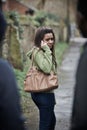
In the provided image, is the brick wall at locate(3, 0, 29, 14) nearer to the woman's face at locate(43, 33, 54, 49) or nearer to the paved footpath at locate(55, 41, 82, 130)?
the paved footpath at locate(55, 41, 82, 130)

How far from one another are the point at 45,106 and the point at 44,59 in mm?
582

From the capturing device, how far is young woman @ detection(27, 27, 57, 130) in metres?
6.60

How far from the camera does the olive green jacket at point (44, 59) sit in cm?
662

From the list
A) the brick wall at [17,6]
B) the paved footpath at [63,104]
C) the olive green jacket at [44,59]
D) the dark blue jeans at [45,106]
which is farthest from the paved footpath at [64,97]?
the brick wall at [17,6]

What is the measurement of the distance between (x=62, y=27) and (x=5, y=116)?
36294 mm

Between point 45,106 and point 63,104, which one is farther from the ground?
point 45,106

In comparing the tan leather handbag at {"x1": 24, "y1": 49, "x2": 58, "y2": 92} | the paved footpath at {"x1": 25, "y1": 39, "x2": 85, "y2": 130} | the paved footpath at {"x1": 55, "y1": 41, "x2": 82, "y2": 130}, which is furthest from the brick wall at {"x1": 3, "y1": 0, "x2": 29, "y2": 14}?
the tan leather handbag at {"x1": 24, "y1": 49, "x2": 58, "y2": 92}

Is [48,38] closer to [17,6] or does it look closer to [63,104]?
[63,104]

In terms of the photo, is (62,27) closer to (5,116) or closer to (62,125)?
(62,125)

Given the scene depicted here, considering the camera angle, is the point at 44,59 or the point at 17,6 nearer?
the point at 44,59

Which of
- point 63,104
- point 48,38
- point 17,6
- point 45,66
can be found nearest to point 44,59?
point 45,66

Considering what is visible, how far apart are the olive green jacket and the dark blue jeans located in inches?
12.0

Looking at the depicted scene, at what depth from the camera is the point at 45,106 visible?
661 cm

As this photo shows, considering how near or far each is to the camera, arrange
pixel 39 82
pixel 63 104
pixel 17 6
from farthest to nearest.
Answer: pixel 17 6
pixel 63 104
pixel 39 82
